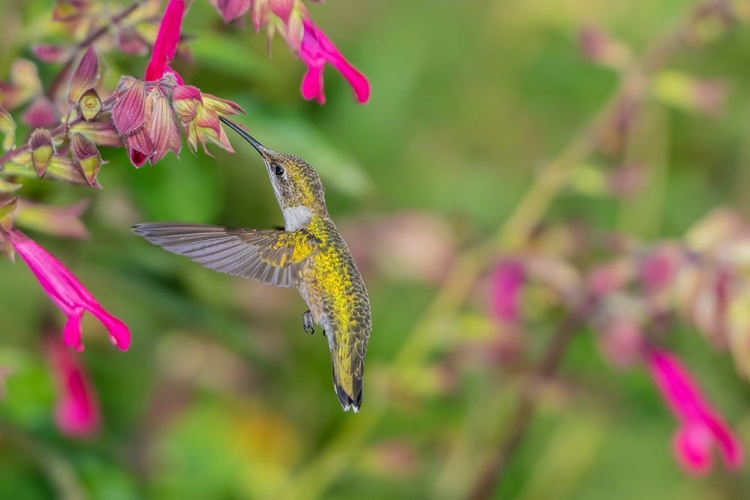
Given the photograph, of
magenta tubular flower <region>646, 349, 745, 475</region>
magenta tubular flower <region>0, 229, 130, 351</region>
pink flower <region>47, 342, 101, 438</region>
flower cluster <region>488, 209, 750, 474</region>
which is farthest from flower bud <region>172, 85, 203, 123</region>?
magenta tubular flower <region>646, 349, 745, 475</region>

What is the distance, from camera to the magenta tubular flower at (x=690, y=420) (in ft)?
6.08

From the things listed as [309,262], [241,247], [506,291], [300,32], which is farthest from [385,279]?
[300,32]

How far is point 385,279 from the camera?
2.64 m

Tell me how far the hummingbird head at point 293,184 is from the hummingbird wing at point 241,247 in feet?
0.09

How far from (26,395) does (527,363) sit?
1.06 meters

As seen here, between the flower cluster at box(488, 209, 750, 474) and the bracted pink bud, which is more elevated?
the bracted pink bud

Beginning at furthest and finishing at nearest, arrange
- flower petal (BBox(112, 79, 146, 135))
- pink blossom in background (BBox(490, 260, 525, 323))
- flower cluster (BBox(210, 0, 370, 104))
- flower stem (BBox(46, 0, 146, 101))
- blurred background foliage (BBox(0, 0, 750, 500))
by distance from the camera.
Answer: pink blossom in background (BBox(490, 260, 525, 323))
blurred background foliage (BBox(0, 0, 750, 500))
flower stem (BBox(46, 0, 146, 101))
flower cluster (BBox(210, 0, 370, 104))
flower petal (BBox(112, 79, 146, 135))

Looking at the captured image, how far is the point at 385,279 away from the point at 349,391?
1.30 metres

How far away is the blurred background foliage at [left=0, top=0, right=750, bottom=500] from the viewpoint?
5.79 ft

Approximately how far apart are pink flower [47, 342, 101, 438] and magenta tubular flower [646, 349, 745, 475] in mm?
1016

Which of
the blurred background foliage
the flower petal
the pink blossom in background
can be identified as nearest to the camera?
the flower petal

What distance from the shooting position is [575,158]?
6.93 ft

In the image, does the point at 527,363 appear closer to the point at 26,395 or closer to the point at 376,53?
the point at 376,53

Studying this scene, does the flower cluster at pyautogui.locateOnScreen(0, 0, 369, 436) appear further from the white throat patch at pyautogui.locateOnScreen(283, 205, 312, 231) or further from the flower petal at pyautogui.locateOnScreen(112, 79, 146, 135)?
the white throat patch at pyautogui.locateOnScreen(283, 205, 312, 231)
